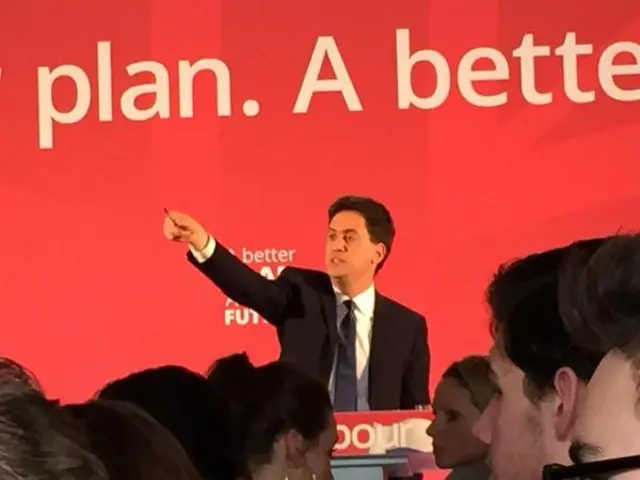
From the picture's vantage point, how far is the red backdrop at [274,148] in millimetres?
2627

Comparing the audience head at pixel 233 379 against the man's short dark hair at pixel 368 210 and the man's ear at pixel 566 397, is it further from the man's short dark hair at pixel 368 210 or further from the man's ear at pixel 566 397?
the man's ear at pixel 566 397

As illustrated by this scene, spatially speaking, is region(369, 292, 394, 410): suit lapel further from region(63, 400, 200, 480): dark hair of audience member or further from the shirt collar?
region(63, 400, 200, 480): dark hair of audience member

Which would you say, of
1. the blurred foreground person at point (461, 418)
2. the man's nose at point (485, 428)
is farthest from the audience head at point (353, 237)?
the man's nose at point (485, 428)

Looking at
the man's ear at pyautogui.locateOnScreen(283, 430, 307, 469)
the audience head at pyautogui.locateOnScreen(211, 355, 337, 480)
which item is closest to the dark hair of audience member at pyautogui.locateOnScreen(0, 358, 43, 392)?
the audience head at pyautogui.locateOnScreen(211, 355, 337, 480)

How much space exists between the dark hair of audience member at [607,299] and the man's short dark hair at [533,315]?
3.7 inches

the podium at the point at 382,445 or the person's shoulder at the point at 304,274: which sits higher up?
the person's shoulder at the point at 304,274

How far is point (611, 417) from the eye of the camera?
2.52ft

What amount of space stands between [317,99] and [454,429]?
2.93 feet

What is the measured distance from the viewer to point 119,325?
8.60 feet

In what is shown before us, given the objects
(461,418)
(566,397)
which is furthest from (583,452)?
(461,418)

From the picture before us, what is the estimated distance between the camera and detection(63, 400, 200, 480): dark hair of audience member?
923 mm

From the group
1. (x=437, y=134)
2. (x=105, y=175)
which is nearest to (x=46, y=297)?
(x=105, y=175)

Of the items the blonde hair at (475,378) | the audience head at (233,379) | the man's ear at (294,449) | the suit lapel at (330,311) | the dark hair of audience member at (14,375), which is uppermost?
the dark hair of audience member at (14,375)

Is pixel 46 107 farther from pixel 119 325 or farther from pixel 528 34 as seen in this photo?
pixel 528 34
